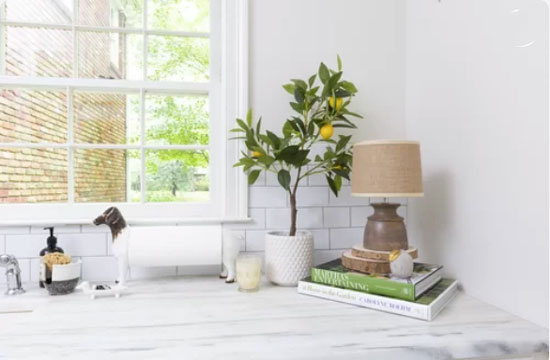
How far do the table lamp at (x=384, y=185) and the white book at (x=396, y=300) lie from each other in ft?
0.38

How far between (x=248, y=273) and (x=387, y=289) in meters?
0.49

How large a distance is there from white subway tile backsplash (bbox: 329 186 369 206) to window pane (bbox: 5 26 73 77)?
4.26 feet

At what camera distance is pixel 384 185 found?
1209 millimetres

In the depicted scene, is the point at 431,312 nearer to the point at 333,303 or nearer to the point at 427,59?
the point at 333,303

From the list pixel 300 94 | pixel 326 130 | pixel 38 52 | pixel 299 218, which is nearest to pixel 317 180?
pixel 299 218

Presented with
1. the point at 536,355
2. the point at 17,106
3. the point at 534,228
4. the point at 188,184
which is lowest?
the point at 536,355

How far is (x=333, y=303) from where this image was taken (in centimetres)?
117

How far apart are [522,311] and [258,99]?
1.22 m

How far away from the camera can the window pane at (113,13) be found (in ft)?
5.09

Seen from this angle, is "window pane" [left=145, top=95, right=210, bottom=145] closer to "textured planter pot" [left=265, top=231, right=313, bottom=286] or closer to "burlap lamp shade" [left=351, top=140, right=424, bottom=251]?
"textured planter pot" [left=265, top=231, right=313, bottom=286]

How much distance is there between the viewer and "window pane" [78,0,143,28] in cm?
155

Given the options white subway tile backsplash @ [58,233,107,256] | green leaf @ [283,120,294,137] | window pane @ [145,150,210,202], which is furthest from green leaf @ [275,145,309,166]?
white subway tile backsplash @ [58,233,107,256]

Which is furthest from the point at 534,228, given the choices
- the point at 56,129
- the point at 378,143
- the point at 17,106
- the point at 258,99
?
the point at 17,106

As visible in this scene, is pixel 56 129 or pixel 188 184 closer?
pixel 56 129
